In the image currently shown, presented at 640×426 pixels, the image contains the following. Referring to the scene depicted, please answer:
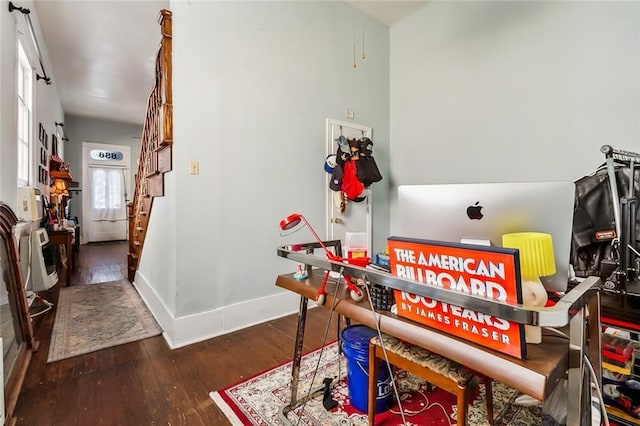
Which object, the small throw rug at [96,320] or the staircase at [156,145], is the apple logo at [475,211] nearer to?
the staircase at [156,145]

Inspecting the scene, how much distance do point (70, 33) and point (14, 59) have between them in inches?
67.0

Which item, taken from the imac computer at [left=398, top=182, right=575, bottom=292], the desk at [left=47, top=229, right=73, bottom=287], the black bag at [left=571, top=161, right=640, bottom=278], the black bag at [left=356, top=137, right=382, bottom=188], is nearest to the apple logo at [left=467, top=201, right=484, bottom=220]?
the imac computer at [left=398, top=182, right=575, bottom=292]

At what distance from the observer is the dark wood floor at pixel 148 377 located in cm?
154

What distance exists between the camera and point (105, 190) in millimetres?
7816

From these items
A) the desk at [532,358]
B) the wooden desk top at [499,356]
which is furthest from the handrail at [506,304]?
the wooden desk top at [499,356]

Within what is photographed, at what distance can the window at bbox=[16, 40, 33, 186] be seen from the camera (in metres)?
3.09

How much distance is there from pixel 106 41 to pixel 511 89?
495cm

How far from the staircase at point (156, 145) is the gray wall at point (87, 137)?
4.57m

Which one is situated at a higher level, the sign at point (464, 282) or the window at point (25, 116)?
the window at point (25, 116)

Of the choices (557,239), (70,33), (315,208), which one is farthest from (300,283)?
(70,33)

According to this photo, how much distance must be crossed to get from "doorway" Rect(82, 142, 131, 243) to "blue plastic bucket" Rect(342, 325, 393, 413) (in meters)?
8.41

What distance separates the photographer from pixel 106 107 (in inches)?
265

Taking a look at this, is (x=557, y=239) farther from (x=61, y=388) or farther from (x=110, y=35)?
(x=110, y=35)

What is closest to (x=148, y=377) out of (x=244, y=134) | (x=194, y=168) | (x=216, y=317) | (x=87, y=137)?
(x=216, y=317)
